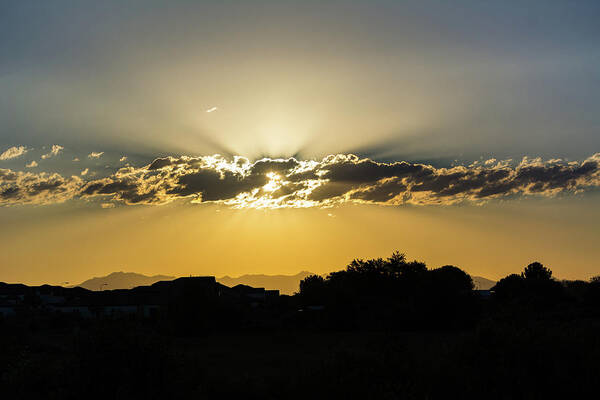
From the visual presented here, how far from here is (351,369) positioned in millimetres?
29281

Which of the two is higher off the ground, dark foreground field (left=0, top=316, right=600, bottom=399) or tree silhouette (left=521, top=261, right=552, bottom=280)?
tree silhouette (left=521, top=261, right=552, bottom=280)

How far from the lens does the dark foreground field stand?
1034 inches

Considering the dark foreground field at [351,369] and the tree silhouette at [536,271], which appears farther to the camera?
the tree silhouette at [536,271]

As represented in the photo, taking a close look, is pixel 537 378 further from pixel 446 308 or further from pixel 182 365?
pixel 446 308

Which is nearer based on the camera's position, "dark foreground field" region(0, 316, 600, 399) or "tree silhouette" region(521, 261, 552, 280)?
"dark foreground field" region(0, 316, 600, 399)

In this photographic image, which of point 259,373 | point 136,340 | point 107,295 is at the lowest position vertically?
point 259,373

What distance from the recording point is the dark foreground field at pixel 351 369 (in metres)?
26.3

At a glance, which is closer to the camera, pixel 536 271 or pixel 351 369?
pixel 351 369

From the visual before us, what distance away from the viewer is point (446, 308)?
9700 centimetres

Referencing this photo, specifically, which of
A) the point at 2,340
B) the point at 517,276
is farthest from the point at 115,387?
the point at 517,276

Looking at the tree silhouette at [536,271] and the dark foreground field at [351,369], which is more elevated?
the tree silhouette at [536,271]

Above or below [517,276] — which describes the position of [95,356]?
below

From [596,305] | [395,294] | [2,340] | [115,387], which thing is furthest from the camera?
[395,294]

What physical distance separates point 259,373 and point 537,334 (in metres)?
22.3
